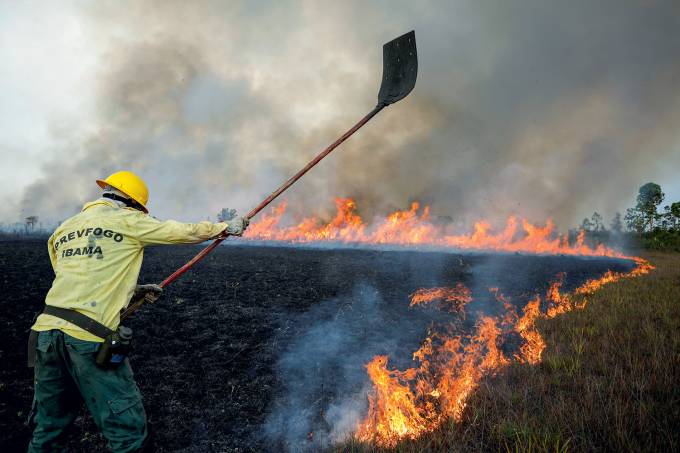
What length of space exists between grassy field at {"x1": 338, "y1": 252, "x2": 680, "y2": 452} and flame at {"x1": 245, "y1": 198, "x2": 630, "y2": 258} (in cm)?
3814

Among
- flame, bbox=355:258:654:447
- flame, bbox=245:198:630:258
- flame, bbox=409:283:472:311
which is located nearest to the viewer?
flame, bbox=355:258:654:447

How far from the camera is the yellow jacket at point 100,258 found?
2.78m

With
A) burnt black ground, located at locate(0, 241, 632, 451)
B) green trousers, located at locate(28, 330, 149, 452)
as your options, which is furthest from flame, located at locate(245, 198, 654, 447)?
green trousers, located at locate(28, 330, 149, 452)

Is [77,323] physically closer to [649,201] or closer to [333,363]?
[333,363]

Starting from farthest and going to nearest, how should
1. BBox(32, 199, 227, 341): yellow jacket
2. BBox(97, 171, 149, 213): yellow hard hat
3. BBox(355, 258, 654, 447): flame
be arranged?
BBox(355, 258, 654, 447): flame → BBox(97, 171, 149, 213): yellow hard hat → BBox(32, 199, 227, 341): yellow jacket

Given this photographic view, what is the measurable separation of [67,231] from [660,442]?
5801mm

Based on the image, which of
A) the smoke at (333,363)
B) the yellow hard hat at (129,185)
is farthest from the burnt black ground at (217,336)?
the yellow hard hat at (129,185)

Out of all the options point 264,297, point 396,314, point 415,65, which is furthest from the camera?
point 264,297

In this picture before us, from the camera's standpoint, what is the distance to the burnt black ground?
170 inches

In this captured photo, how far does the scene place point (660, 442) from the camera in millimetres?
3049

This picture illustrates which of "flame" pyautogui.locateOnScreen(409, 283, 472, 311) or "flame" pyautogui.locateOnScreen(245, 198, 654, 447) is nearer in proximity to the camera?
"flame" pyautogui.locateOnScreen(245, 198, 654, 447)

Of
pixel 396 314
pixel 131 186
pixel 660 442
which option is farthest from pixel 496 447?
pixel 396 314

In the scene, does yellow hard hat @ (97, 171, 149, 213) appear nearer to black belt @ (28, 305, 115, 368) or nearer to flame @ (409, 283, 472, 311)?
black belt @ (28, 305, 115, 368)

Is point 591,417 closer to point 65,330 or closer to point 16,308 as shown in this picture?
point 65,330
